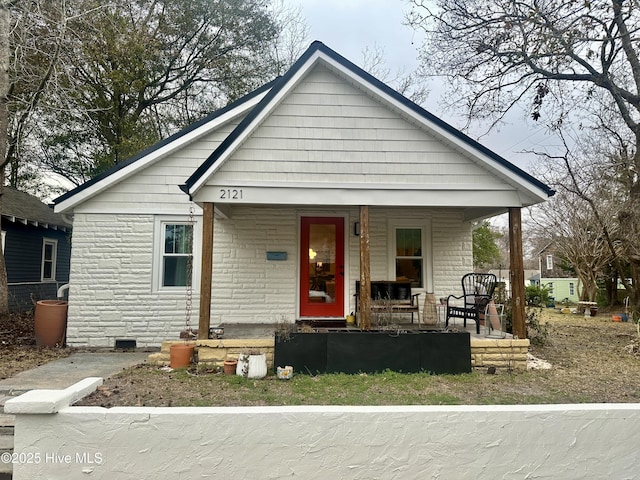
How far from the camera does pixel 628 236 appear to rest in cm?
1042

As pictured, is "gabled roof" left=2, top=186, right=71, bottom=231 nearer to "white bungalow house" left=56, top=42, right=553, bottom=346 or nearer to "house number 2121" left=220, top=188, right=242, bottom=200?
"white bungalow house" left=56, top=42, right=553, bottom=346

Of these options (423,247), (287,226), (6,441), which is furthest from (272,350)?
(423,247)

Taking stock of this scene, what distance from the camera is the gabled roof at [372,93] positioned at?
6164 mm

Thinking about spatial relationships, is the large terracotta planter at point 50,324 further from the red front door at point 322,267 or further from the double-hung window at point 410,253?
the double-hung window at point 410,253

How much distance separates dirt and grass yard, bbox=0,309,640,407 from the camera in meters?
4.61

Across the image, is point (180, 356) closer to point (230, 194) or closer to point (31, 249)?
point (230, 194)

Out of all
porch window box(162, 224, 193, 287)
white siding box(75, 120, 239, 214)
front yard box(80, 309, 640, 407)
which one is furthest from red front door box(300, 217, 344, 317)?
front yard box(80, 309, 640, 407)

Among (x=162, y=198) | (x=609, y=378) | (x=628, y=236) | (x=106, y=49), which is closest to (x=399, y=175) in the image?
(x=609, y=378)

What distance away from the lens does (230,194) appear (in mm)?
6191

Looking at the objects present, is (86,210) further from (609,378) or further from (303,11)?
(303,11)

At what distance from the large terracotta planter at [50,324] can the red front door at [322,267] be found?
4.86m

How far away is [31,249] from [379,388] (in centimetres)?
1403

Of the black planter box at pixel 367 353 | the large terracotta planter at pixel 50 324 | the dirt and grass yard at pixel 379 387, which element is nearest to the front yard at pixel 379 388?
the dirt and grass yard at pixel 379 387

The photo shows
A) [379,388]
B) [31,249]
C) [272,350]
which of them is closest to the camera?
[379,388]
